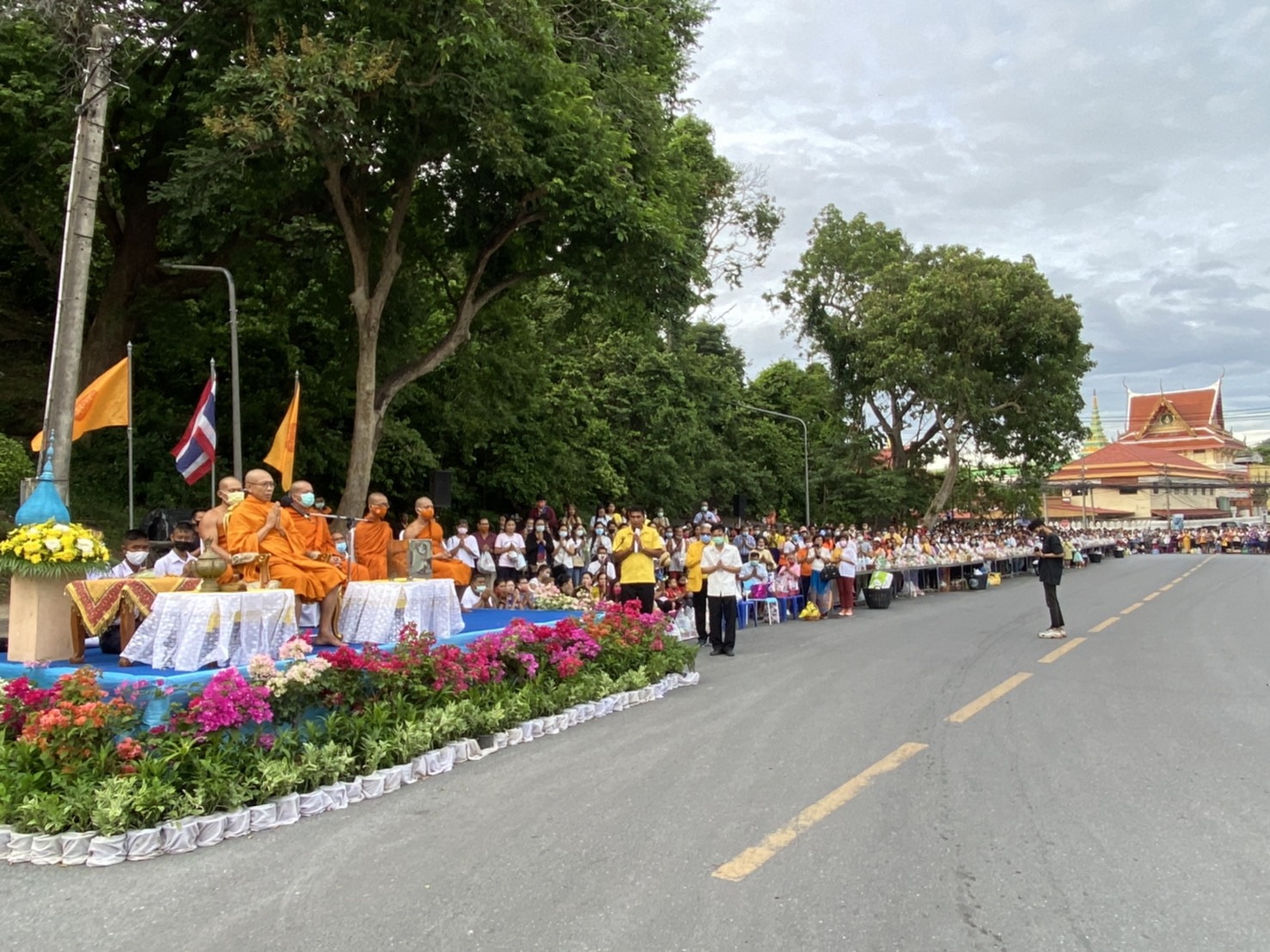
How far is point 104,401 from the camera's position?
1133 cm

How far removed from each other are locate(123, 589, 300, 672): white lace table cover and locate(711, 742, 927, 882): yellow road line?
4.36 metres

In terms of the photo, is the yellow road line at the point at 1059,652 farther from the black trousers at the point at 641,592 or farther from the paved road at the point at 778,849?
the black trousers at the point at 641,592

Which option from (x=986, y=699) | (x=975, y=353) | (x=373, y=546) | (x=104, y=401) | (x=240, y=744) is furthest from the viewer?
(x=975, y=353)

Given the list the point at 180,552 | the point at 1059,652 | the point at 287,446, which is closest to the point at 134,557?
the point at 180,552

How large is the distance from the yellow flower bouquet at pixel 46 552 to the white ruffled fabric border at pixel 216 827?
3064 mm

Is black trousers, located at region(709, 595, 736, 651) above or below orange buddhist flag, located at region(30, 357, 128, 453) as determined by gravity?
below

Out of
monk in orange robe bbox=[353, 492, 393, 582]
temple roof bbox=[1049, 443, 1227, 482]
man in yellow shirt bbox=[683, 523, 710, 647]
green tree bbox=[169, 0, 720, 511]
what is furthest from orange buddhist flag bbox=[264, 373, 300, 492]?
temple roof bbox=[1049, 443, 1227, 482]

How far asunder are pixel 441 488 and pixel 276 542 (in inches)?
472

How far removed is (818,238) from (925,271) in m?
7.07

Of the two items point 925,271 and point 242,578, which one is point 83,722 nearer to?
point 242,578

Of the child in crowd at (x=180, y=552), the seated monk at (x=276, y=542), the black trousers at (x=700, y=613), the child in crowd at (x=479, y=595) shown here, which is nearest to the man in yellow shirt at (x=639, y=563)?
the black trousers at (x=700, y=613)

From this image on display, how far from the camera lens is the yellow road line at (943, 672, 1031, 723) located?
7.98 metres

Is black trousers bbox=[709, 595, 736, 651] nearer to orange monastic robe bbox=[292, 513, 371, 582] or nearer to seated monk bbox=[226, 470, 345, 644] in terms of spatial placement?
orange monastic robe bbox=[292, 513, 371, 582]

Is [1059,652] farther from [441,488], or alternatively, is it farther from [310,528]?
[441,488]
